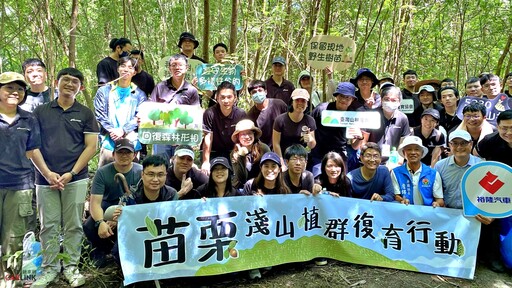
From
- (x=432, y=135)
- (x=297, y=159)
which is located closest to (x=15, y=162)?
(x=297, y=159)

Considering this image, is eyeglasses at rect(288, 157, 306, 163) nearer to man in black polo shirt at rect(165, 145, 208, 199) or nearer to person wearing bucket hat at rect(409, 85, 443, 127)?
man in black polo shirt at rect(165, 145, 208, 199)

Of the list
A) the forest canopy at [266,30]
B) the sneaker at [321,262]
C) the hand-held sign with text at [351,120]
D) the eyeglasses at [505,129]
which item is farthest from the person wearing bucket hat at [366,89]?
the sneaker at [321,262]

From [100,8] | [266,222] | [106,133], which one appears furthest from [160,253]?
[100,8]

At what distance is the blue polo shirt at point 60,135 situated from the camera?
13.1 ft

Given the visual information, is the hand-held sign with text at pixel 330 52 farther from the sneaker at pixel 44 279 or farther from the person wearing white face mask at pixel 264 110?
the sneaker at pixel 44 279

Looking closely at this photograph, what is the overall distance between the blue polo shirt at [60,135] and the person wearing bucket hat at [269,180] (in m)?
1.87

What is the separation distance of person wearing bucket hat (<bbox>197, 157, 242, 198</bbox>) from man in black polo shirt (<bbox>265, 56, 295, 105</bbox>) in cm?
248

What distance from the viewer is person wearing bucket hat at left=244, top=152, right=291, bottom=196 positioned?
14.3ft

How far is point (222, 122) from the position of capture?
5273 mm

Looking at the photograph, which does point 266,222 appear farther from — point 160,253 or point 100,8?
point 100,8

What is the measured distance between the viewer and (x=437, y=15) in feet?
37.7

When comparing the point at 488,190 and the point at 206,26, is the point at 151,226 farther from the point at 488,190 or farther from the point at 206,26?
the point at 206,26

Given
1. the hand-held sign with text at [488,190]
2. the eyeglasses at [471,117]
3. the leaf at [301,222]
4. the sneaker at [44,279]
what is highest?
the eyeglasses at [471,117]

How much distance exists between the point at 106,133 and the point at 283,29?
17.2 feet
